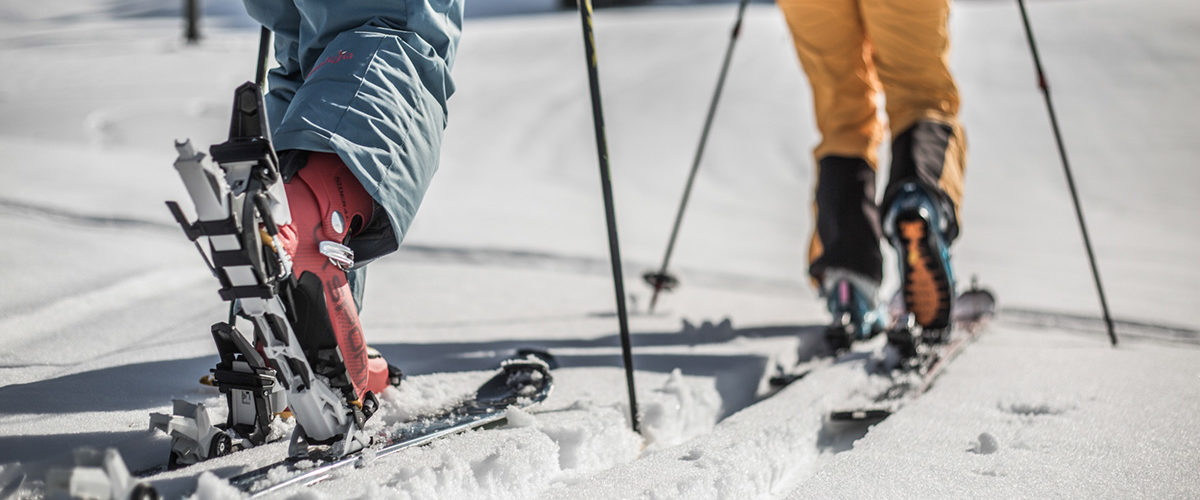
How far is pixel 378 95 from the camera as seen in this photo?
3.90 feet

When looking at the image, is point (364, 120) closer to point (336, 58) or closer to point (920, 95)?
point (336, 58)

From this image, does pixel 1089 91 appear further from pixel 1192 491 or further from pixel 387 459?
Result: pixel 387 459

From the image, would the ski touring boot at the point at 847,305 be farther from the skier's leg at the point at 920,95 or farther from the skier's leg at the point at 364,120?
the skier's leg at the point at 364,120

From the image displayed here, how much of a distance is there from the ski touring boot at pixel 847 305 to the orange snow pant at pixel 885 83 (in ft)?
0.15

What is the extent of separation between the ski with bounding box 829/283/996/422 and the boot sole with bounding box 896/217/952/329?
58mm

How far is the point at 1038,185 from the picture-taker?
5.53 m

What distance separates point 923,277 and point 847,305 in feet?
0.85

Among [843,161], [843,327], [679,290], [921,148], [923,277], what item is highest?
[921,148]

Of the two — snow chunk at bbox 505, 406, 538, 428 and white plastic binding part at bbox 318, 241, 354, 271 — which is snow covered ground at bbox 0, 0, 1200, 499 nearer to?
snow chunk at bbox 505, 406, 538, 428

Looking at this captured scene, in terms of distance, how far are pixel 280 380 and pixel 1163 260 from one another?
4260 mm

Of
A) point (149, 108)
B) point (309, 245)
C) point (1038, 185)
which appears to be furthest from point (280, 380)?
point (149, 108)

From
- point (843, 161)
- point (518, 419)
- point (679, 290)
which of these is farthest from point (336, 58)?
point (679, 290)

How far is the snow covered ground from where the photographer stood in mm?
1290

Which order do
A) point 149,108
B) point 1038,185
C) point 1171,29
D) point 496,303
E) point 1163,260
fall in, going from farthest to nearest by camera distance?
point 1171,29
point 149,108
point 1038,185
point 1163,260
point 496,303
